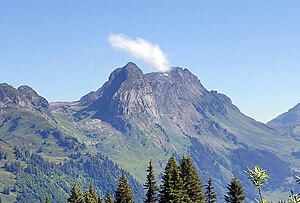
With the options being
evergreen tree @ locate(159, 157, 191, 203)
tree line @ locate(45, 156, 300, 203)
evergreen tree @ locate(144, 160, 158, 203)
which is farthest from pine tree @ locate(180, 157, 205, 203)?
evergreen tree @ locate(159, 157, 191, 203)

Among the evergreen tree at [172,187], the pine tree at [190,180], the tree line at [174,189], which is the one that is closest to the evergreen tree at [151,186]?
the tree line at [174,189]

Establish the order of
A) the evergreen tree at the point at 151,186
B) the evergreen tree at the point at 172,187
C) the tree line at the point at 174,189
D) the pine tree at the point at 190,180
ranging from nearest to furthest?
the evergreen tree at the point at 172,187 → the tree line at the point at 174,189 → the evergreen tree at the point at 151,186 → the pine tree at the point at 190,180

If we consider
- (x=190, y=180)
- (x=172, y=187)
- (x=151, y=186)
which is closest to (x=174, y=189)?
(x=172, y=187)

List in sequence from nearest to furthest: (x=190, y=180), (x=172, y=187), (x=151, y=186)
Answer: (x=172, y=187) < (x=190, y=180) < (x=151, y=186)

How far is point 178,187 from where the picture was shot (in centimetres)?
5144

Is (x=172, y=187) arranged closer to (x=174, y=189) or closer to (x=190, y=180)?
(x=174, y=189)

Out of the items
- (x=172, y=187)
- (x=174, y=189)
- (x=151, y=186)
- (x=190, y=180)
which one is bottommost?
(x=174, y=189)

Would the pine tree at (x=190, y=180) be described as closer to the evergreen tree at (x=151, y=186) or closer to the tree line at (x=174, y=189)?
the tree line at (x=174, y=189)

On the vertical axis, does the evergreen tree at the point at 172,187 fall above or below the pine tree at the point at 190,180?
below

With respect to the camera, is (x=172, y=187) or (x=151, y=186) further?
(x=151, y=186)

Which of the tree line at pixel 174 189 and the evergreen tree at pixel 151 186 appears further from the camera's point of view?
the evergreen tree at pixel 151 186

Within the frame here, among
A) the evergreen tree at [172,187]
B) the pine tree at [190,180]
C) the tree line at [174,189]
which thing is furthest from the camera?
the pine tree at [190,180]

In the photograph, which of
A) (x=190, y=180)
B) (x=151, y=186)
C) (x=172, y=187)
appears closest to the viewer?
(x=172, y=187)

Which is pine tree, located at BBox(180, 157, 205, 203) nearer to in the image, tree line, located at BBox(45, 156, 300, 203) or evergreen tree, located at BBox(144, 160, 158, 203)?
tree line, located at BBox(45, 156, 300, 203)
